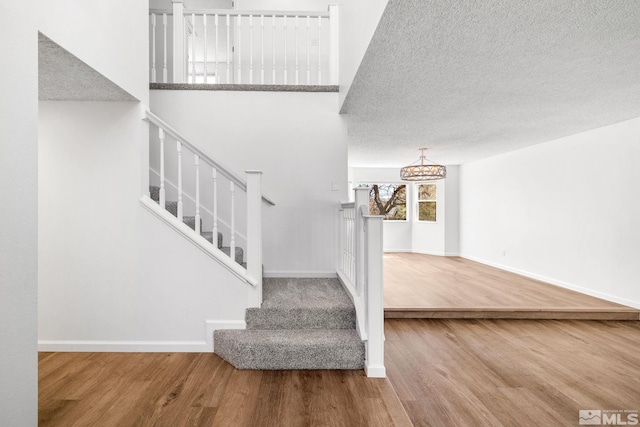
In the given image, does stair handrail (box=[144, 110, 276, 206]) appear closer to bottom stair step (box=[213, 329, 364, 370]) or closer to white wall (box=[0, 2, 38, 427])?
white wall (box=[0, 2, 38, 427])

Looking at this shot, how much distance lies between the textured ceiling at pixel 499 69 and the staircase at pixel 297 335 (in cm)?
200

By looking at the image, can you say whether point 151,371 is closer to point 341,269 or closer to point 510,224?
point 341,269

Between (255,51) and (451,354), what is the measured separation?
15.4 ft

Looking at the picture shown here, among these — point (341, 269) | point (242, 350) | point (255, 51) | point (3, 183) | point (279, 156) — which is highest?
point (255, 51)

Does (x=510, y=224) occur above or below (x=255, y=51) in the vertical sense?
below

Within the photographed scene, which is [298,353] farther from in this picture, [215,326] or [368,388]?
[215,326]

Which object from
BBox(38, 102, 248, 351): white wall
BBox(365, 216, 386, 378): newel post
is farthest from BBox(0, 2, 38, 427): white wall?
BBox(365, 216, 386, 378): newel post

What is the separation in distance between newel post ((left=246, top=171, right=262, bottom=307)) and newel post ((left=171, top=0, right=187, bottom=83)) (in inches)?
71.8

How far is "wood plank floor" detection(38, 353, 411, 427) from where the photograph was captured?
1787mm

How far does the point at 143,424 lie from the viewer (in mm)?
1742

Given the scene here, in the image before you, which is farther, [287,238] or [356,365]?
[287,238]

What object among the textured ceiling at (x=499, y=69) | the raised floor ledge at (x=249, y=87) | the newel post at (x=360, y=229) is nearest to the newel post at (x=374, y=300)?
the newel post at (x=360, y=229)

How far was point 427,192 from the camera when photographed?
27.1ft

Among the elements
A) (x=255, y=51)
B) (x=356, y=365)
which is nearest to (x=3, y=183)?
(x=356, y=365)
